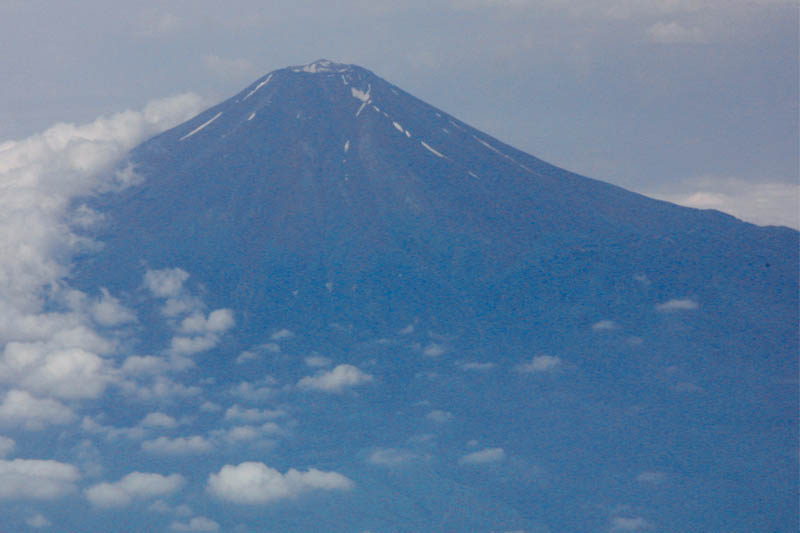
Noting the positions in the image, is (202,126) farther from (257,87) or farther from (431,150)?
(431,150)

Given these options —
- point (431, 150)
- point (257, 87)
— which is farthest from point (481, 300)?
point (257, 87)

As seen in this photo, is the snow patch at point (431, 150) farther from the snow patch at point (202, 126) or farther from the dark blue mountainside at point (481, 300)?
the snow patch at point (202, 126)

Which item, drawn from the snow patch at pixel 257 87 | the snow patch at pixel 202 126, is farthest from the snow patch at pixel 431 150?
the snow patch at pixel 202 126

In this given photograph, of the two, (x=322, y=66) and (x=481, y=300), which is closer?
(x=481, y=300)

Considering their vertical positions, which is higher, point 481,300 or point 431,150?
point 431,150

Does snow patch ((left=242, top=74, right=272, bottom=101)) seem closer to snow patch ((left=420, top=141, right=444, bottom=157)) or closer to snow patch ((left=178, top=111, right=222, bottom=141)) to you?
snow patch ((left=178, top=111, right=222, bottom=141))

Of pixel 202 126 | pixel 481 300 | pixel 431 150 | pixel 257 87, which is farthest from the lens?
pixel 202 126

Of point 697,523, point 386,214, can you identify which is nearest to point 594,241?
point 386,214

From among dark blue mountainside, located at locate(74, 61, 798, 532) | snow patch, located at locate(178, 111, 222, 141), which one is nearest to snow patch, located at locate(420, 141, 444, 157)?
dark blue mountainside, located at locate(74, 61, 798, 532)
